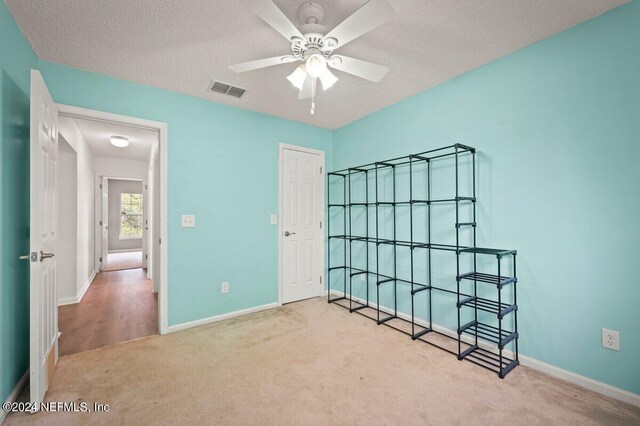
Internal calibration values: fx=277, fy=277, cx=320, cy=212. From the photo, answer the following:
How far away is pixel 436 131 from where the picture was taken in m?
2.79

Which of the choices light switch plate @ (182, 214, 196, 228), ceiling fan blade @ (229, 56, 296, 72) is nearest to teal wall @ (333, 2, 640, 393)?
ceiling fan blade @ (229, 56, 296, 72)

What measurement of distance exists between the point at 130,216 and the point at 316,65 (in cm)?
989

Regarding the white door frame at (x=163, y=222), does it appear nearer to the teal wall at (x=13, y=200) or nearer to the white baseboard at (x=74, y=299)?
the teal wall at (x=13, y=200)

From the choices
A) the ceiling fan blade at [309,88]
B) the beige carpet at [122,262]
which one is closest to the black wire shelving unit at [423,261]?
the ceiling fan blade at [309,88]

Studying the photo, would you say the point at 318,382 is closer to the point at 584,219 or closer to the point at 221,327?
the point at 221,327

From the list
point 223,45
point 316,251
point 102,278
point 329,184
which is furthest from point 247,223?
point 102,278

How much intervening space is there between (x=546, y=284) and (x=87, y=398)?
130 inches

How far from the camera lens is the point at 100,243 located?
6.08 metres

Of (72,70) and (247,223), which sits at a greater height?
(72,70)

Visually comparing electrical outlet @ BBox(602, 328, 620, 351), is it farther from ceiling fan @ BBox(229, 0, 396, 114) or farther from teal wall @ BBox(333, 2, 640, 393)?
ceiling fan @ BBox(229, 0, 396, 114)

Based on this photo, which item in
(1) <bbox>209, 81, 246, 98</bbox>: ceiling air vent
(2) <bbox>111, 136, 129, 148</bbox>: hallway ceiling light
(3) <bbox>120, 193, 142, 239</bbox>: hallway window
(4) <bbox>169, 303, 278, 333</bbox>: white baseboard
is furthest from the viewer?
(3) <bbox>120, 193, 142, 239</bbox>: hallway window

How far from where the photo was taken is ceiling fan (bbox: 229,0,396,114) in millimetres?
1389

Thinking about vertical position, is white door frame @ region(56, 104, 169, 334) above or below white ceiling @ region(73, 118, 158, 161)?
below

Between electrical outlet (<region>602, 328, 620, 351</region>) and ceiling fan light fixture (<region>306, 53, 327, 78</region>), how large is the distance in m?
2.53
